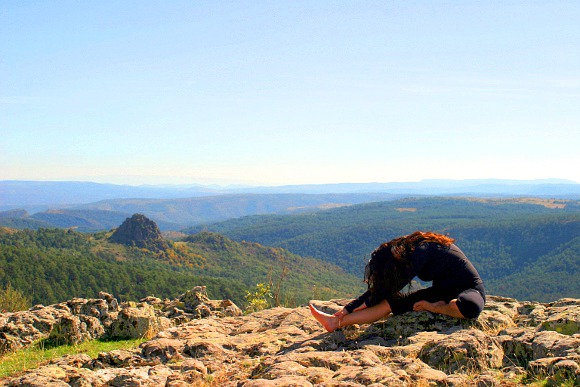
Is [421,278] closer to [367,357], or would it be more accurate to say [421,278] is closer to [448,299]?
[448,299]

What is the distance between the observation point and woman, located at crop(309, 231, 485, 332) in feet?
25.2

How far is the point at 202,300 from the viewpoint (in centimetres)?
1515

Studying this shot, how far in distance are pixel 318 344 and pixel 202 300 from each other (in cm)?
812

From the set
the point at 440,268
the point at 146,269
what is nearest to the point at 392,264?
the point at 440,268

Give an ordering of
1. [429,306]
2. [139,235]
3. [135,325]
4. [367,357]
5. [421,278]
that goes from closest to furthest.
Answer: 1. [367,357]
2. [421,278]
3. [429,306]
4. [135,325]
5. [139,235]

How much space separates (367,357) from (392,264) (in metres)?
1.69

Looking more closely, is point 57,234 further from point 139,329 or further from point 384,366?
point 384,366

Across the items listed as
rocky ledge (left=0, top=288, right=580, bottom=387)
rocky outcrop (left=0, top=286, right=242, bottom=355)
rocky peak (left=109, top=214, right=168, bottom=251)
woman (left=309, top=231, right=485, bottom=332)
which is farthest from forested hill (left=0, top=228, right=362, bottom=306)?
woman (left=309, top=231, right=485, bottom=332)

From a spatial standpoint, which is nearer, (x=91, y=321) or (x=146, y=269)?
(x=91, y=321)

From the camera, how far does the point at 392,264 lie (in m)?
7.64

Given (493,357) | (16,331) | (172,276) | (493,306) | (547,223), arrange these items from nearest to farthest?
(493,357), (493,306), (16,331), (172,276), (547,223)

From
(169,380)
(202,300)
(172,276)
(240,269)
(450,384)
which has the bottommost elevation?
(240,269)

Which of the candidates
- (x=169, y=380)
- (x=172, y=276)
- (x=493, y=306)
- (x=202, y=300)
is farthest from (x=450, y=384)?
(x=172, y=276)

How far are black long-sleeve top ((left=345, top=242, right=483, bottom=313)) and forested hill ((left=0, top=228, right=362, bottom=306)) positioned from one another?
12.0m
